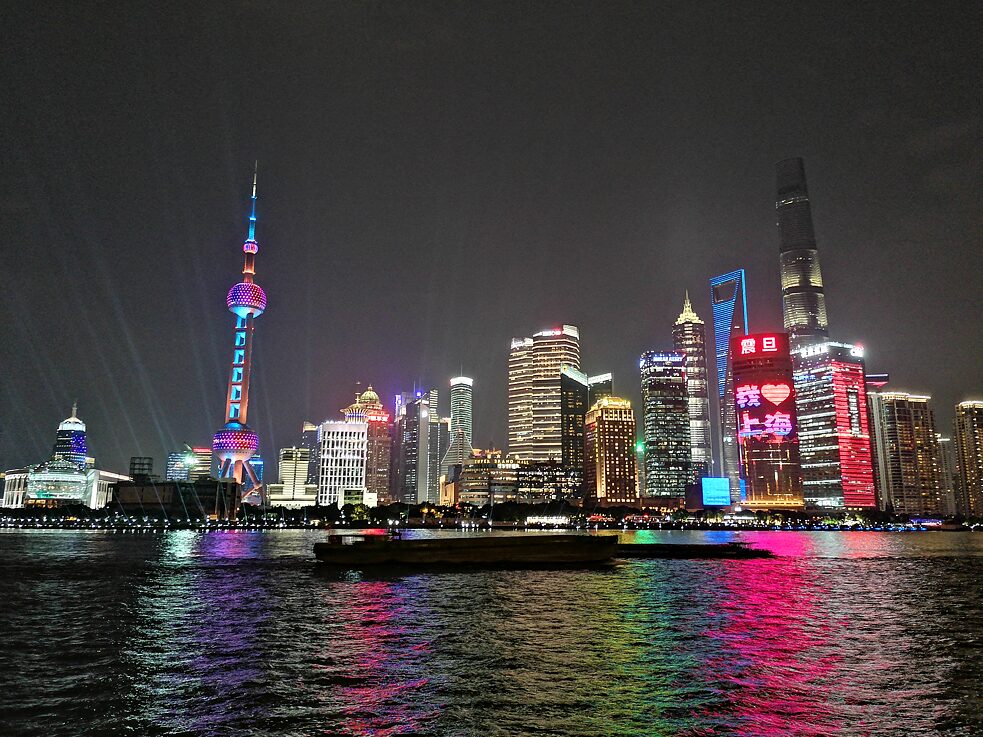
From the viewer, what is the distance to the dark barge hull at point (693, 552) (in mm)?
106125

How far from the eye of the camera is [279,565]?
78.9 m

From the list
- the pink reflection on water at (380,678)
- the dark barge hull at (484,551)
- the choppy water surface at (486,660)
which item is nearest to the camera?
the pink reflection on water at (380,678)

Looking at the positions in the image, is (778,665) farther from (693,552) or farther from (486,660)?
(693,552)

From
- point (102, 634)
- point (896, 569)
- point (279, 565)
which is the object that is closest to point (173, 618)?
point (102, 634)

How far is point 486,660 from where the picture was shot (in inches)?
1066

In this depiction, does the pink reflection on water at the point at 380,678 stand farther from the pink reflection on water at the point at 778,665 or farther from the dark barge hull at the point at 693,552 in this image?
the dark barge hull at the point at 693,552

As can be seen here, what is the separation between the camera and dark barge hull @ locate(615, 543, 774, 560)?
348 feet

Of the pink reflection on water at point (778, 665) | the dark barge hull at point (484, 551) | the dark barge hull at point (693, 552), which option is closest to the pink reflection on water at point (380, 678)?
the pink reflection on water at point (778, 665)

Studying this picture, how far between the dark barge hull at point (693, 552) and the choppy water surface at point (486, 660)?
168 feet

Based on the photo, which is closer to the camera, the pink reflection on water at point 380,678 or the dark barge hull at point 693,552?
A: the pink reflection on water at point 380,678

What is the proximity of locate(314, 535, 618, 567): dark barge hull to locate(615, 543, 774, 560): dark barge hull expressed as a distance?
52.0 ft

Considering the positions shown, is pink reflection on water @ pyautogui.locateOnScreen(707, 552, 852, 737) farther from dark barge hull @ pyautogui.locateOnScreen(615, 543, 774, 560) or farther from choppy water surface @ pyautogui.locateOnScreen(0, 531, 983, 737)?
dark barge hull @ pyautogui.locateOnScreen(615, 543, 774, 560)

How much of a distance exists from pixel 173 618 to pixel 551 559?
61.6 m

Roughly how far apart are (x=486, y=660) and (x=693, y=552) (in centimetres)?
9052
